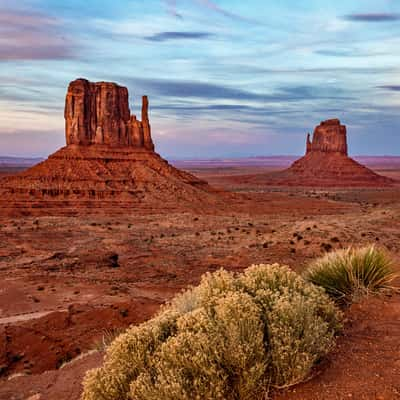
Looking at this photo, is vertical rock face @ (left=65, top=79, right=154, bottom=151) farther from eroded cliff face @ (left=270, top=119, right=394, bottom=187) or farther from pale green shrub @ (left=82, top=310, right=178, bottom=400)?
pale green shrub @ (left=82, top=310, right=178, bottom=400)

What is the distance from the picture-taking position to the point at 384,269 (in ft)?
24.8

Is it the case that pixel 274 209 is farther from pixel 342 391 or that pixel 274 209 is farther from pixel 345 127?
pixel 345 127

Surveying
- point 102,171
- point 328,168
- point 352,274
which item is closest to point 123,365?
point 352,274

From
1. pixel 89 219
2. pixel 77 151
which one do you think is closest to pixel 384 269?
pixel 89 219

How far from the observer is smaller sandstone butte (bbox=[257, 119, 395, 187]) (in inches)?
4405

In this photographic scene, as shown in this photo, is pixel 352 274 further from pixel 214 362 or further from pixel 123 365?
pixel 123 365

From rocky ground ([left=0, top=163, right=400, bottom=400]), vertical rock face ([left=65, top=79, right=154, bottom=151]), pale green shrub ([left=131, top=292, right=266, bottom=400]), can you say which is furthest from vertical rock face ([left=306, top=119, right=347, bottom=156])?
pale green shrub ([left=131, top=292, right=266, bottom=400])

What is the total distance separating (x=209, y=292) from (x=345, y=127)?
417 feet

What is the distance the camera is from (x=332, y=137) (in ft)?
404

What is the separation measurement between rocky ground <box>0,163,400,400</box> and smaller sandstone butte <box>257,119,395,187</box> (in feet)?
238

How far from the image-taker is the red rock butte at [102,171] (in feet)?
175

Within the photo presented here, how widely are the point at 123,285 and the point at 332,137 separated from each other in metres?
114

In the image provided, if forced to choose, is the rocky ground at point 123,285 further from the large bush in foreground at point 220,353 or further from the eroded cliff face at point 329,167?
the eroded cliff face at point 329,167

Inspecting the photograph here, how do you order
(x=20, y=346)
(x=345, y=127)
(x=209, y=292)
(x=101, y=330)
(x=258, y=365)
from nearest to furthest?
(x=258, y=365) → (x=209, y=292) → (x=20, y=346) → (x=101, y=330) → (x=345, y=127)
